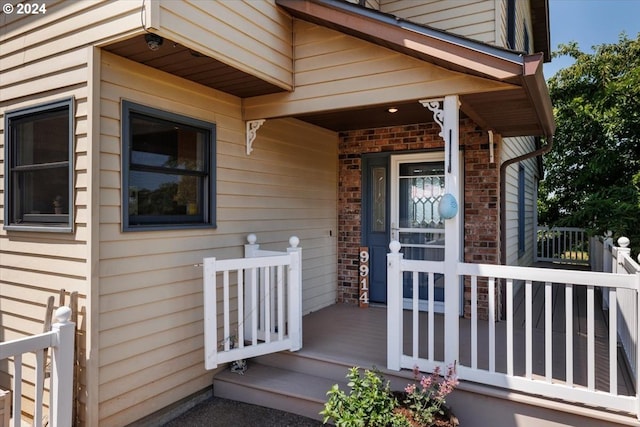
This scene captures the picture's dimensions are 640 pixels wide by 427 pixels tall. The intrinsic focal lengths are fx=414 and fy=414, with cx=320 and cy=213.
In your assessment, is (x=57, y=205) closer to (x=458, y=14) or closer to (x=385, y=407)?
(x=385, y=407)

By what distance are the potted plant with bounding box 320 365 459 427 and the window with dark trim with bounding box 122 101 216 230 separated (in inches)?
74.2

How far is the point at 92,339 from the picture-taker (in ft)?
9.16

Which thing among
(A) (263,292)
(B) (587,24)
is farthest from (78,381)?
(B) (587,24)

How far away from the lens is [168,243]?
335cm

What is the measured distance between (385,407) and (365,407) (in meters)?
0.14

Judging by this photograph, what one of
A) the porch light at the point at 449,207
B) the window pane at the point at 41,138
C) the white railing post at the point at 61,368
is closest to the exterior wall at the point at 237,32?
the window pane at the point at 41,138

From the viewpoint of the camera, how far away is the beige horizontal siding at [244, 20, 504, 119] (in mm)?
3203

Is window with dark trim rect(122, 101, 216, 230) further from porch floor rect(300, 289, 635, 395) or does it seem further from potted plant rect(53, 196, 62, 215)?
porch floor rect(300, 289, 635, 395)

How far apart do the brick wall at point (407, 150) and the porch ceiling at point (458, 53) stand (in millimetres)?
886

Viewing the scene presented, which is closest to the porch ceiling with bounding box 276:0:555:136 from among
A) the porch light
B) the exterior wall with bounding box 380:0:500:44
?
the porch light

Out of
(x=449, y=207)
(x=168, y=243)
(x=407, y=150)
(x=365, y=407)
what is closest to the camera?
(x=365, y=407)

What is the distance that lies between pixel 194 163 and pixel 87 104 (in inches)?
38.6

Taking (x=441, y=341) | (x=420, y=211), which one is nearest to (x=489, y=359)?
(x=441, y=341)

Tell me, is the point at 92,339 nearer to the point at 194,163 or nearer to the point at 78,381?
the point at 78,381
